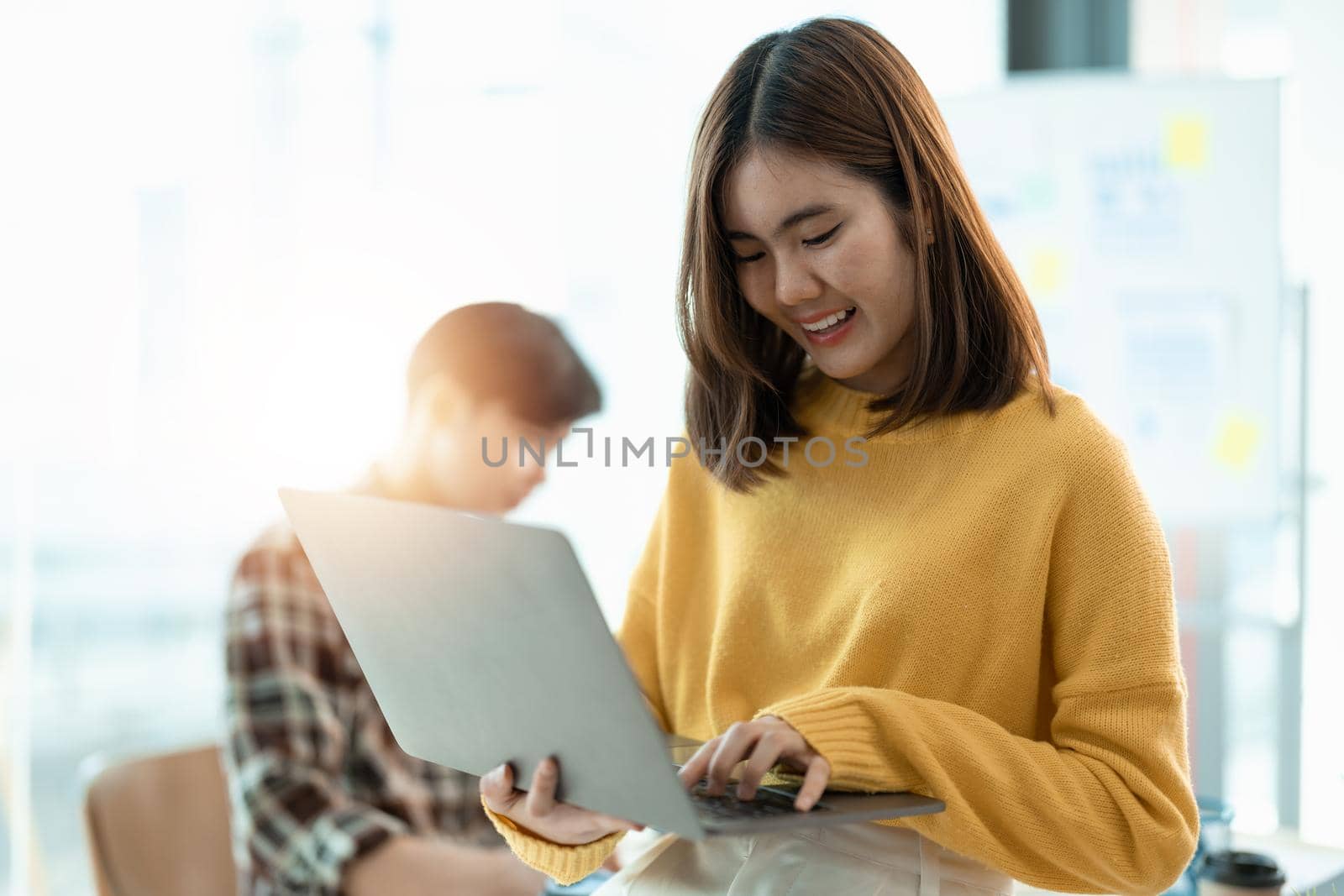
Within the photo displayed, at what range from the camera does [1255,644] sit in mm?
2676

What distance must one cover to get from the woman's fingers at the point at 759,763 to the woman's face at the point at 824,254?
0.36 meters

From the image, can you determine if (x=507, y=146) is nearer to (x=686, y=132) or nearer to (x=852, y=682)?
(x=686, y=132)

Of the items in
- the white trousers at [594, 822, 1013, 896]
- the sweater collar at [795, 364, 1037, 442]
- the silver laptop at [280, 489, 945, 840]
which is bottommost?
the white trousers at [594, 822, 1013, 896]

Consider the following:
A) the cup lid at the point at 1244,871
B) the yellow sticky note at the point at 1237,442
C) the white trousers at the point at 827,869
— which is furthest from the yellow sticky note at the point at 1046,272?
the white trousers at the point at 827,869

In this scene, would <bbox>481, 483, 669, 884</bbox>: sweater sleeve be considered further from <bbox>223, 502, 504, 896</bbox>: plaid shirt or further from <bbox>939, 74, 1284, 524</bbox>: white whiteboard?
<bbox>939, 74, 1284, 524</bbox>: white whiteboard

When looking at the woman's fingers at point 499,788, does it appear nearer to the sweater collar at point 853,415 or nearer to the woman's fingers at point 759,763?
the woman's fingers at point 759,763

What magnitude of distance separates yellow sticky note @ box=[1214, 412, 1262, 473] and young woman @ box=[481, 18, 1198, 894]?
1.62m

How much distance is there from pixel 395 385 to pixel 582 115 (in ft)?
2.65

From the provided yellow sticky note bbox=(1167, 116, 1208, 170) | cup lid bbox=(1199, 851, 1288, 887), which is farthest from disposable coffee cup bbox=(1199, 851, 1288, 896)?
yellow sticky note bbox=(1167, 116, 1208, 170)

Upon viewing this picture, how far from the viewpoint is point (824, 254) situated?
1027 millimetres

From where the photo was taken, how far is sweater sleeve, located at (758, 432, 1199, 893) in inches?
35.1

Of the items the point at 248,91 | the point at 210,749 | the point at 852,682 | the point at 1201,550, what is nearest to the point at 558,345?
the point at 210,749

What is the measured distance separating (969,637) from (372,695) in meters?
0.87

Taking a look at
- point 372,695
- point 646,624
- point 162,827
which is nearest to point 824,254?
point 646,624
